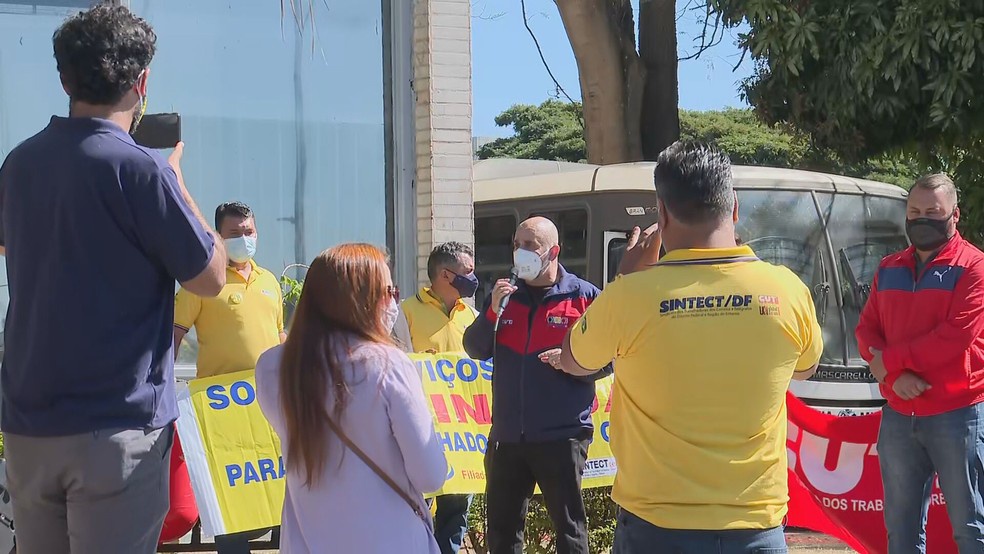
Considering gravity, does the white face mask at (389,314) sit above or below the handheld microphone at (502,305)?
above

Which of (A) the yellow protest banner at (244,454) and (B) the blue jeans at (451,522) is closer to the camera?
(A) the yellow protest banner at (244,454)

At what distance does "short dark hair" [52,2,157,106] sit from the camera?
296cm

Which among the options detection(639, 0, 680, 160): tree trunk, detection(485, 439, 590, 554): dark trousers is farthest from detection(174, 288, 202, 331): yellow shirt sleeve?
detection(639, 0, 680, 160): tree trunk

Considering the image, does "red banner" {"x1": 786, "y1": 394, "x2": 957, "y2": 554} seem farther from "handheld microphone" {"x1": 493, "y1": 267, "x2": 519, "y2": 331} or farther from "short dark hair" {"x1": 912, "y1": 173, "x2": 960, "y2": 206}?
"handheld microphone" {"x1": 493, "y1": 267, "x2": 519, "y2": 331}

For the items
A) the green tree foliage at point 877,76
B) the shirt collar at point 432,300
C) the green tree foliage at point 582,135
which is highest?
the green tree foliage at point 582,135

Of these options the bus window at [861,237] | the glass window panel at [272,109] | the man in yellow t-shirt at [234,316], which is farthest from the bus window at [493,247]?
the man in yellow t-shirt at [234,316]

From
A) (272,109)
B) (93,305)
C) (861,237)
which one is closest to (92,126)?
(93,305)

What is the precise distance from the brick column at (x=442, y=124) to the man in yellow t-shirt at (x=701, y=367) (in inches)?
179

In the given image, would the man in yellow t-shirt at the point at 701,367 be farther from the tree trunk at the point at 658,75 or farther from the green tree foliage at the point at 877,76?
the tree trunk at the point at 658,75

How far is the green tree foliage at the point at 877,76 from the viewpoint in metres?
10.7

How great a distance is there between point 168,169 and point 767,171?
10.3 m

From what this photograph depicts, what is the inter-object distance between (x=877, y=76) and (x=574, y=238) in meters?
3.55

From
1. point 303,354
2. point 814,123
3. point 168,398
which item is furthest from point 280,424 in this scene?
point 814,123

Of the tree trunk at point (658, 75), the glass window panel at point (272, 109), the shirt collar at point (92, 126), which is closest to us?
the shirt collar at point (92, 126)
